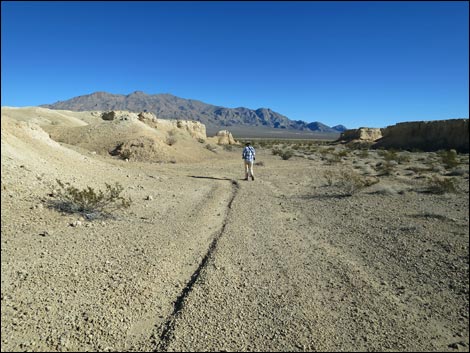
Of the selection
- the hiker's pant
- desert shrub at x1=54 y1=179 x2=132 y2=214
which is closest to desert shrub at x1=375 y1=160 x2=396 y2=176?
the hiker's pant

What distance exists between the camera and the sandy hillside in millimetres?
3896

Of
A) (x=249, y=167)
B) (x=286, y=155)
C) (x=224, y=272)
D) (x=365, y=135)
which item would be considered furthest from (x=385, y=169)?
(x=365, y=135)

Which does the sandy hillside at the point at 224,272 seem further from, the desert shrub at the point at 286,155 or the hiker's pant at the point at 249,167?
the desert shrub at the point at 286,155

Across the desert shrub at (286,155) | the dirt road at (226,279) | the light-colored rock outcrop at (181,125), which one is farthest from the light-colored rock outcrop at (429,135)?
the dirt road at (226,279)

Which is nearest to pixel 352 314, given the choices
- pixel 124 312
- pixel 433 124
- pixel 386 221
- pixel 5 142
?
pixel 124 312

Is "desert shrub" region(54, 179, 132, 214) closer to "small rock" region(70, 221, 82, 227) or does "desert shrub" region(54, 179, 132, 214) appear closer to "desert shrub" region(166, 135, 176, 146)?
"small rock" region(70, 221, 82, 227)

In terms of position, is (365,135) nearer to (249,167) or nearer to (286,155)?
(286,155)

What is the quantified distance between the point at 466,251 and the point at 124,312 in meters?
6.21

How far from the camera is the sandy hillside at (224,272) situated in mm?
3896

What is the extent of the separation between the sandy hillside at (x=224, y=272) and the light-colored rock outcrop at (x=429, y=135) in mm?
42020

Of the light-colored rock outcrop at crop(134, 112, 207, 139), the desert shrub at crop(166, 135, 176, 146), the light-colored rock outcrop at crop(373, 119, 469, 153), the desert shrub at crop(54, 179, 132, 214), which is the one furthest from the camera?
the light-colored rock outcrop at crop(373, 119, 469, 153)

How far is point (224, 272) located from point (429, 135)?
5489 cm

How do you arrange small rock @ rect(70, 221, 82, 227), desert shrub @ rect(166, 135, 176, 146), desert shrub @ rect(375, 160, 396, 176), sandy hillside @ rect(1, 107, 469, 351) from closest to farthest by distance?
sandy hillside @ rect(1, 107, 469, 351) < small rock @ rect(70, 221, 82, 227) < desert shrub @ rect(375, 160, 396, 176) < desert shrub @ rect(166, 135, 176, 146)

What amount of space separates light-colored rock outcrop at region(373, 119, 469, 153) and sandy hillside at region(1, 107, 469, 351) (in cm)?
4202
